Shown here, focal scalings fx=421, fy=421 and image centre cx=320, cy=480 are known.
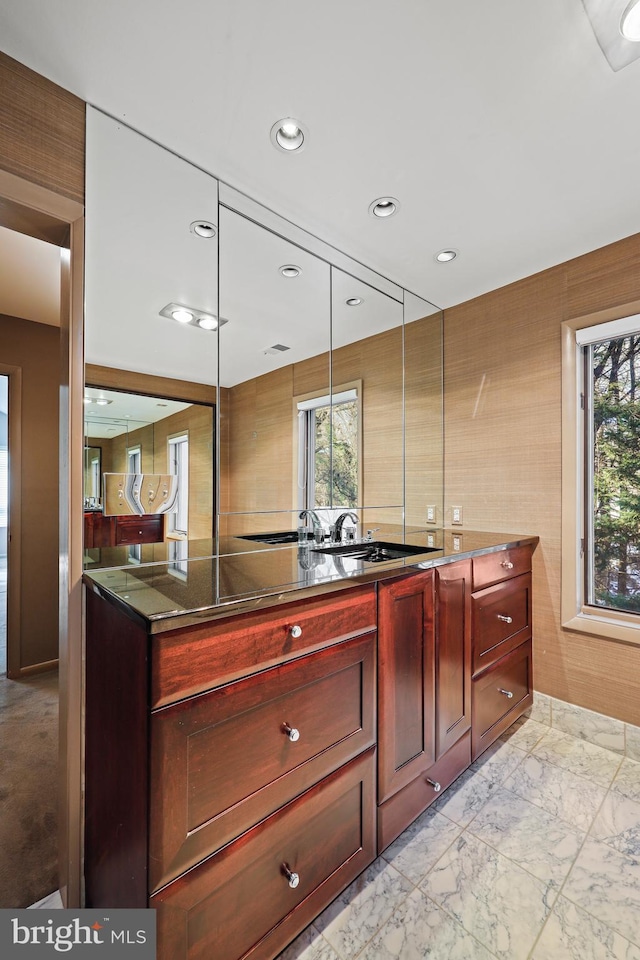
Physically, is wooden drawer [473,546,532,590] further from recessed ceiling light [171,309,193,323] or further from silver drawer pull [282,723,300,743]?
recessed ceiling light [171,309,193,323]

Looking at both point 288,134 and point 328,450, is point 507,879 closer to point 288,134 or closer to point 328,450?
point 328,450

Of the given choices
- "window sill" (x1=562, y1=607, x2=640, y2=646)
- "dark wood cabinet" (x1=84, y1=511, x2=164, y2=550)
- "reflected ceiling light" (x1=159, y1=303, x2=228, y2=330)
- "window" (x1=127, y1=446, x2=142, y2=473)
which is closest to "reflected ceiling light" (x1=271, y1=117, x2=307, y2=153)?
"reflected ceiling light" (x1=159, y1=303, x2=228, y2=330)

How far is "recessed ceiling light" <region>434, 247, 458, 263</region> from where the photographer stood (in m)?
2.10

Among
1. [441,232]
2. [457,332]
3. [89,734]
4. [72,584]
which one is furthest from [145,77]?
[457,332]

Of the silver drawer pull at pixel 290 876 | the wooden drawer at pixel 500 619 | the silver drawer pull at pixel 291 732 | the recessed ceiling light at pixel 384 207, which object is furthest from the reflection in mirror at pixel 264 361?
the silver drawer pull at pixel 290 876

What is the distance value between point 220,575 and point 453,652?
101 centimetres

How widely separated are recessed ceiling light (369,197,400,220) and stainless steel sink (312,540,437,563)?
1.49 meters

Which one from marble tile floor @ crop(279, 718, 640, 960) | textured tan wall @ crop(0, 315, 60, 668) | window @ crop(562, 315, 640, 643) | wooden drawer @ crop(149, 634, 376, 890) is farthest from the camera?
textured tan wall @ crop(0, 315, 60, 668)

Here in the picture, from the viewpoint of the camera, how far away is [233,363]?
5.77 ft

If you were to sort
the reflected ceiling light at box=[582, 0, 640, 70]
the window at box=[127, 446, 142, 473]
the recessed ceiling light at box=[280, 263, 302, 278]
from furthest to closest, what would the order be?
1. the recessed ceiling light at box=[280, 263, 302, 278]
2. the window at box=[127, 446, 142, 473]
3. the reflected ceiling light at box=[582, 0, 640, 70]

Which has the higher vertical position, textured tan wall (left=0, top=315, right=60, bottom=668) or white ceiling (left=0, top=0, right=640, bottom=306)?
white ceiling (left=0, top=0, right=640, bottom=306)

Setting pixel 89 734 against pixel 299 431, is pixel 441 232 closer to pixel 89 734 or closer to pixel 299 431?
pixel 299 431

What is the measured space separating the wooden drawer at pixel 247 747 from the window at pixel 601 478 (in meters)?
1.48

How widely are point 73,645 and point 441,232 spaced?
2194mm
